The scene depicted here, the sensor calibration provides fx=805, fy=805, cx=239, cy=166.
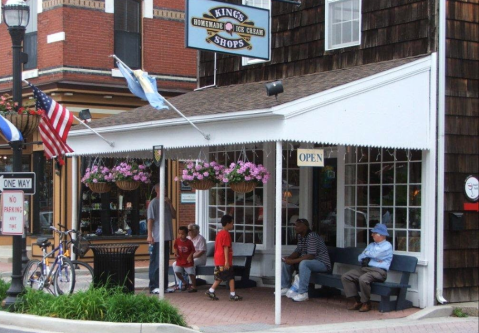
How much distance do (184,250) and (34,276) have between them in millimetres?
2569

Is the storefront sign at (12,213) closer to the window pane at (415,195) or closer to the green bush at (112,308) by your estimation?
the green bush at (112,308)

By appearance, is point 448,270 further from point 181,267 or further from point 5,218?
point 5,218

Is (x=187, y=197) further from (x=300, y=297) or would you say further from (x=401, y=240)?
(x=401, y=240)

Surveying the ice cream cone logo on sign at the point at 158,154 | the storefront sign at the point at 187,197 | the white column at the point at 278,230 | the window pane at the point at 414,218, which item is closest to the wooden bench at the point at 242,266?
the ice cream cone logo on sign at the point at 158,154

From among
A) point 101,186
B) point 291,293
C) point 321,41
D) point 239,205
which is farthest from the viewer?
point 239,205

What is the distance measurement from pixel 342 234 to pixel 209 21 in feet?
13.6

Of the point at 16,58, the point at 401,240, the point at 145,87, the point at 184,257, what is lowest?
the point at 184,257

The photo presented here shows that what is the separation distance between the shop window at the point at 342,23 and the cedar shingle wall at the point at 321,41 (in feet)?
0.39

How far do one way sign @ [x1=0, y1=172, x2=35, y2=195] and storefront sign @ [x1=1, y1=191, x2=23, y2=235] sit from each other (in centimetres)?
8

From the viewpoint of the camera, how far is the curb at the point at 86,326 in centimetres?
978

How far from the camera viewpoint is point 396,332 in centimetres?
1050

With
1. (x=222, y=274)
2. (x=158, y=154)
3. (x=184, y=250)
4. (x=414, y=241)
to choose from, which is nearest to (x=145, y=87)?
(x=158, y=154)

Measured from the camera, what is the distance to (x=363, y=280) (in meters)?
11.8

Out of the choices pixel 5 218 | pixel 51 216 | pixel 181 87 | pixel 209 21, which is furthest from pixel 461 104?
pixel 51 216
